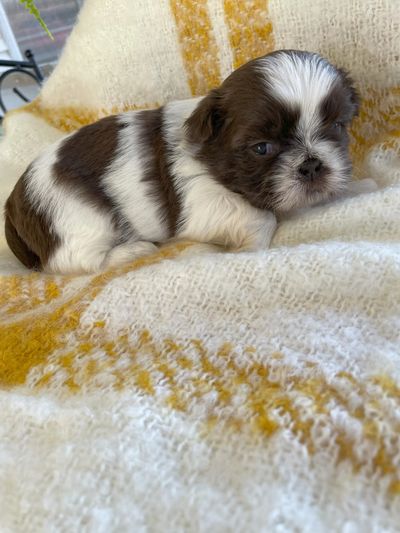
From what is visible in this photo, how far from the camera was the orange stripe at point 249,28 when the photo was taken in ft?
5.53

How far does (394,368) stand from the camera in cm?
80

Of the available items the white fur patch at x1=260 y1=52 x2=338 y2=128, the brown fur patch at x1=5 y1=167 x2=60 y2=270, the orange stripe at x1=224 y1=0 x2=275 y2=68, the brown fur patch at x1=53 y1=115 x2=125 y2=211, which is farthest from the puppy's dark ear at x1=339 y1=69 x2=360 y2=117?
the brown fur patch at x1=5 y1=167 x2=60 y2=270

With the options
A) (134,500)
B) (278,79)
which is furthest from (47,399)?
(278,79)

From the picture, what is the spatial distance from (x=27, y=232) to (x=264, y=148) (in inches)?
34.6

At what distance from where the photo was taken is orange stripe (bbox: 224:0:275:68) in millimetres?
1685

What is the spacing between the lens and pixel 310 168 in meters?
1.34

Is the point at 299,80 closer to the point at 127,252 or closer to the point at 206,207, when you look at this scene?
the point at 206,207

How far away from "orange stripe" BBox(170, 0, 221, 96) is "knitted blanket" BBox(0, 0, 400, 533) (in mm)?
84

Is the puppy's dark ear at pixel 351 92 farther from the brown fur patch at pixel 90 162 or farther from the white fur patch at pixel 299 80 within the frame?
the brown fur patch at pixel 90 162

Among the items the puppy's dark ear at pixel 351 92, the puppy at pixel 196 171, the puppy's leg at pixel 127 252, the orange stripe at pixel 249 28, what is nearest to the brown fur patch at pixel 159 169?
the puppy at pixel 196 171

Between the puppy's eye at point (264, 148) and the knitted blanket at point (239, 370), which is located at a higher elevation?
the puppy's eye at point (264, 148)

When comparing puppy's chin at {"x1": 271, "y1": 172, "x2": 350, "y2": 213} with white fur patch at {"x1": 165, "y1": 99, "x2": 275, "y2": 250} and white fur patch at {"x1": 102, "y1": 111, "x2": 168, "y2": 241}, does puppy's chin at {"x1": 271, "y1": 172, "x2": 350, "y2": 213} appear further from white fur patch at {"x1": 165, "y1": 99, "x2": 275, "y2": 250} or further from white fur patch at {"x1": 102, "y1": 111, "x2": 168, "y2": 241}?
white fur patch at {"x1": 102, "y1": 111, "x2": 168, "y2": 241}

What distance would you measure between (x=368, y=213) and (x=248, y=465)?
806mm

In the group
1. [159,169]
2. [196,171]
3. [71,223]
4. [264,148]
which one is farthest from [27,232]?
[264,148]
